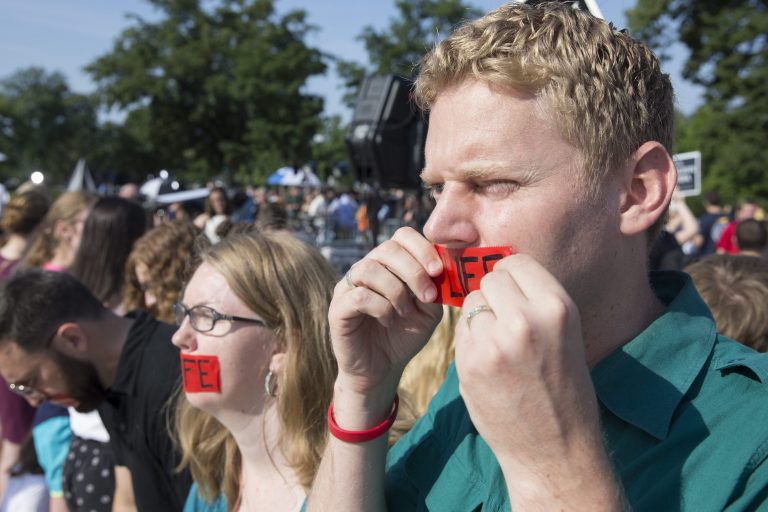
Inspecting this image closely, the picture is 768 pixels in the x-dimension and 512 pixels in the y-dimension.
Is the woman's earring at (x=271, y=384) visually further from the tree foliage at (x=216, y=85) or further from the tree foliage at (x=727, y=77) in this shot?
the tree foliage at (x=216, y=85)

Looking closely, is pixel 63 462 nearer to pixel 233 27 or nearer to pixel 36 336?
pixel 36 336

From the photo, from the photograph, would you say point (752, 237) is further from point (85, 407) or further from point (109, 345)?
point (85, 407)

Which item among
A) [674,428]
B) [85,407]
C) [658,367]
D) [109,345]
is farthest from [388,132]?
[674,428]

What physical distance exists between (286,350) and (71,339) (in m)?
1.24

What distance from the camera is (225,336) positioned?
2.50 meters

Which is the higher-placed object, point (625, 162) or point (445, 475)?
point (625, 162)

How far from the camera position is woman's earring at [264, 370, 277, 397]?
8.21ft

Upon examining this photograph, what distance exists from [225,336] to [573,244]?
1464 millimetres

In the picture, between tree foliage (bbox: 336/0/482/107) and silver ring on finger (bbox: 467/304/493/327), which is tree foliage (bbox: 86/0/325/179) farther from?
silver ring on finger (bbox: 467/304/493/327)

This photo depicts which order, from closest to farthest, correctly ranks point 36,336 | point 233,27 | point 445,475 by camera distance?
point 445,475, point 36,336, point 233,27

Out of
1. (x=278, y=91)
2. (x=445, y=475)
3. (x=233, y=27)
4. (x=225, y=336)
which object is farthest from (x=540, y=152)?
(x=233, y=27)

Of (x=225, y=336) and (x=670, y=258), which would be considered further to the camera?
(x=670, y=258)

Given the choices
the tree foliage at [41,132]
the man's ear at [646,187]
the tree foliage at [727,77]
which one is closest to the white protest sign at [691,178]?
the man's ear at [646,187]

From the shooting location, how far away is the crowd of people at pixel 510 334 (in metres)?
1.08
